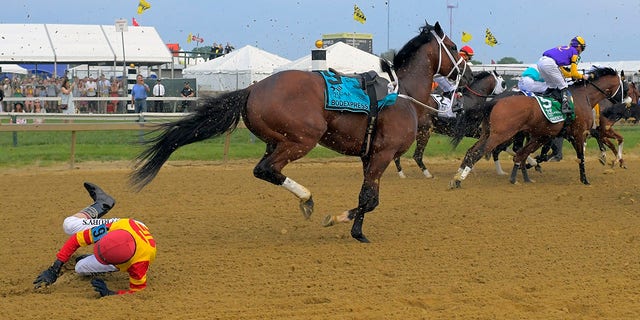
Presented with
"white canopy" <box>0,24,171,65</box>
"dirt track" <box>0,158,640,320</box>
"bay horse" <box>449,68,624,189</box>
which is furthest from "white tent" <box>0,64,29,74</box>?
"bay horse" <box>449,68,624,189</box>

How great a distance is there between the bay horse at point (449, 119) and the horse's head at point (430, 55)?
15.6 feet

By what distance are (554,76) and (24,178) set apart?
9.21m

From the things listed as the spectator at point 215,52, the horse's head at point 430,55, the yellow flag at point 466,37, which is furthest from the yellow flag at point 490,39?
the horse's head at point 430,55

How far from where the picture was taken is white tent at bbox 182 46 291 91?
28328 mm

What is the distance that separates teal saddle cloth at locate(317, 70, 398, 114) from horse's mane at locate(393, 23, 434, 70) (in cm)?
78

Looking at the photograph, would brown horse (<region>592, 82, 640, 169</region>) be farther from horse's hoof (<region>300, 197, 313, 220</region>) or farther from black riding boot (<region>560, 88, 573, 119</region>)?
horse's hoof (<region>300, 197, 313, 220</region>)

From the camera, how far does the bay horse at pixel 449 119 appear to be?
48.7 ft

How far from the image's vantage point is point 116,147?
18.6m

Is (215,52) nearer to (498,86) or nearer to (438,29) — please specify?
(498,86)

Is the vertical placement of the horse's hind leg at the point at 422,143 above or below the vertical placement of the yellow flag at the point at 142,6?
below

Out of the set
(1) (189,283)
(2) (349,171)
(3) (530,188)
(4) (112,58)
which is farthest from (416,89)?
(4) (112,58)

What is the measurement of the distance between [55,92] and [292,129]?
1926 cm

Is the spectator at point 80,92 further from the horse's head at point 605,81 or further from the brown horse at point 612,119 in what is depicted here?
the horse's head at point 605,81

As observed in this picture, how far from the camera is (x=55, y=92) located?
84.5 feet
